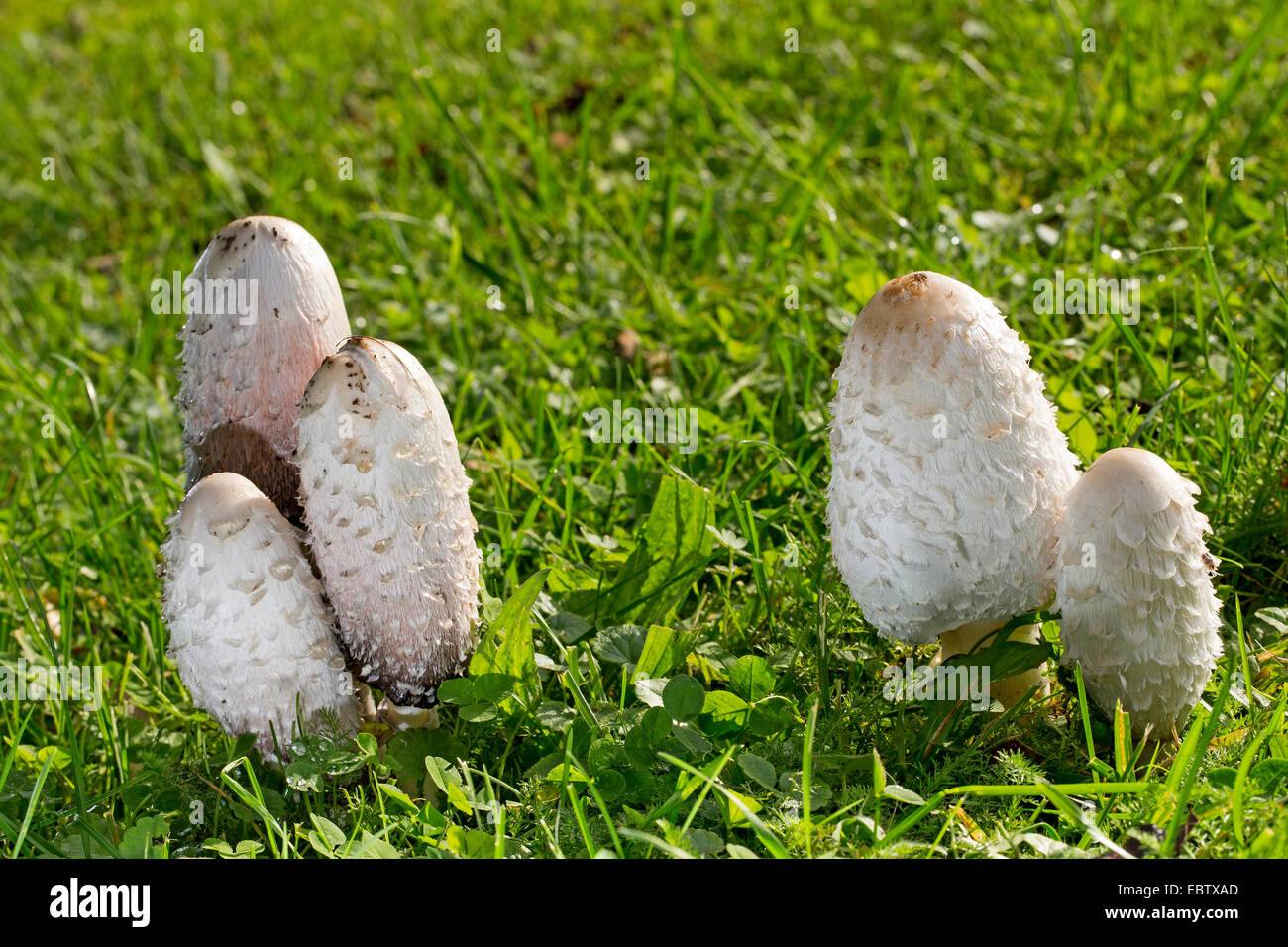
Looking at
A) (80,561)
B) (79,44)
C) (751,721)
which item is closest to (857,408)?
(751,721)

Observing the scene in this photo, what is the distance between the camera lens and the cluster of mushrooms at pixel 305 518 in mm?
2260

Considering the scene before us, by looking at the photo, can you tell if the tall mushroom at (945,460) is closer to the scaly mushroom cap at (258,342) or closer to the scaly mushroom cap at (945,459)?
the scaly mushroom cap at (945,459)

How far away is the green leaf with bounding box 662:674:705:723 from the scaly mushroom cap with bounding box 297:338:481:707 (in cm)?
47

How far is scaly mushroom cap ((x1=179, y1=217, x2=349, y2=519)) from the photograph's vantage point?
247 centimetres

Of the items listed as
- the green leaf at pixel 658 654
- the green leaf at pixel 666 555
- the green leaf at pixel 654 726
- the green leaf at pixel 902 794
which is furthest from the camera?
the green leaf at pixel 666 555

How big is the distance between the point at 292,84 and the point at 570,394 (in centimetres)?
344

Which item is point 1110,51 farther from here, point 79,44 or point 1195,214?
point 79,44

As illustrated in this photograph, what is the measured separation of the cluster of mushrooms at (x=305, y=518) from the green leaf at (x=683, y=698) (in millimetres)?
458

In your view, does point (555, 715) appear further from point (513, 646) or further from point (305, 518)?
point (305, 518)

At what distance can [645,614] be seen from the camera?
9.30 ft

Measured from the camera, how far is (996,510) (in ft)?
6.95

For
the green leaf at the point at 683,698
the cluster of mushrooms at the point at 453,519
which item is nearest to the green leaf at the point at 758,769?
the green leaf at the point at 683,698

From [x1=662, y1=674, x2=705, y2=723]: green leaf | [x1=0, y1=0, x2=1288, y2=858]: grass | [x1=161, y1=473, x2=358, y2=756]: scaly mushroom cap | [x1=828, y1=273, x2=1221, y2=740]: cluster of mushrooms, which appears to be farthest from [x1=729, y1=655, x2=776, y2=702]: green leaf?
[x1=161, y1=473, x2=358, y2=756]: scaly mushroom cap

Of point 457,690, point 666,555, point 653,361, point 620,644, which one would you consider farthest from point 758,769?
point 653,361
